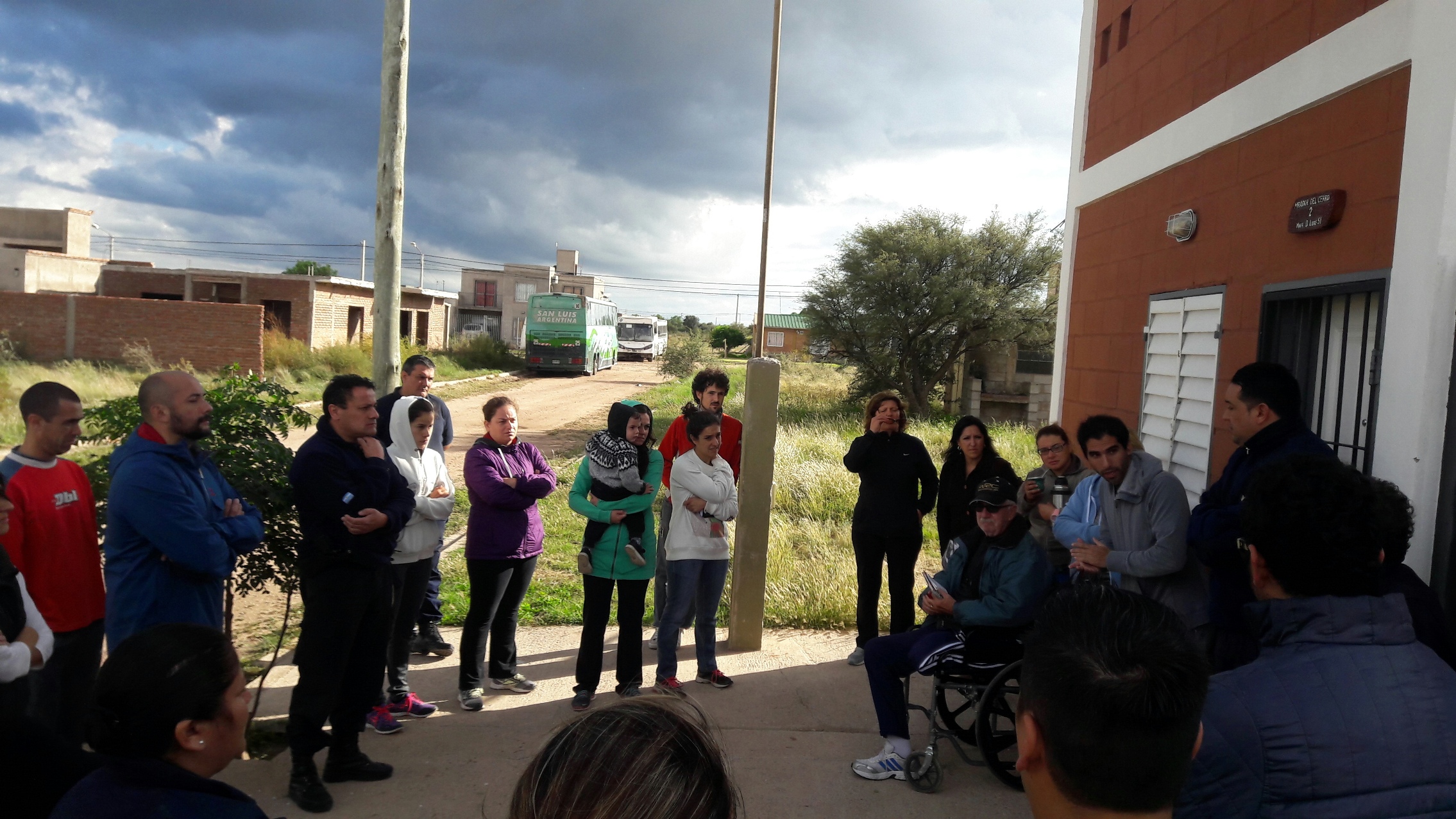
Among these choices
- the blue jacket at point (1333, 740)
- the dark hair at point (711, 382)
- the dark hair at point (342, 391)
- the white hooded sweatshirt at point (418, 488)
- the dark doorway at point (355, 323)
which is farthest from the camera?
the dark doorway at point (355, 323)

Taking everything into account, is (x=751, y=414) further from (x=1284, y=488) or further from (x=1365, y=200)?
(x=1284, y=488)

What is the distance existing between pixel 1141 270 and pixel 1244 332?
1.63 meters

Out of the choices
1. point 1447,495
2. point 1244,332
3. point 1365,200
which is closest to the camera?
point 1447,495

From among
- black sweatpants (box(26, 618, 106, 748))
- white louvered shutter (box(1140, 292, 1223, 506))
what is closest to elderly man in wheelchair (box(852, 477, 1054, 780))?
white louvered shutter (box(1140, 292, 1223, 506))

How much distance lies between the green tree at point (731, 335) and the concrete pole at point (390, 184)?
6774 centimetres

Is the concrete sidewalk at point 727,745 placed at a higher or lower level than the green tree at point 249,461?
lower

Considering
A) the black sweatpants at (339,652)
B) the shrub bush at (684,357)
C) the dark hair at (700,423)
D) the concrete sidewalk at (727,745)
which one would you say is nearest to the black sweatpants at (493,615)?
the concrete sidewalk at (727,745)

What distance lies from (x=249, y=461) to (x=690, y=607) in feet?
8.22

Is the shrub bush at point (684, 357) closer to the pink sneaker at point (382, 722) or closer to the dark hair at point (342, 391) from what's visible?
the pink sneaker at point (382, 722)

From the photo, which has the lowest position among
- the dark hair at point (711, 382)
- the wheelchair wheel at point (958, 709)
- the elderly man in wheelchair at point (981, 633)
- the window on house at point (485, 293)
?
the wheelchair wheel at point (958, 709)

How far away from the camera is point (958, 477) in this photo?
568cm

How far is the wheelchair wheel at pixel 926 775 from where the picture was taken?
407cm

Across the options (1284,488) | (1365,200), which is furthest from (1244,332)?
(1284,488)

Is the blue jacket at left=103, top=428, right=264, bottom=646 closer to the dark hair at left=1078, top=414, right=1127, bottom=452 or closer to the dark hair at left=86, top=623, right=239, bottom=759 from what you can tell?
the dark hair at left=86, top=623, right=239, bottom=759
